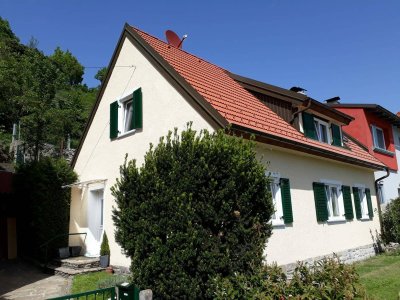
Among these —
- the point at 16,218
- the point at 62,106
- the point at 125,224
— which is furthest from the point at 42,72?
the point at 125,224

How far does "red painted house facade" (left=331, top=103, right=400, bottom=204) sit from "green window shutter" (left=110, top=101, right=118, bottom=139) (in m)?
12.7

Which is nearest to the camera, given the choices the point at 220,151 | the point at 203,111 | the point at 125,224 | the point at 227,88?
the point at 220,151

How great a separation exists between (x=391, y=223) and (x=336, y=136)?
4.81 metres

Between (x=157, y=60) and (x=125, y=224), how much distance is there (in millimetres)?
5682

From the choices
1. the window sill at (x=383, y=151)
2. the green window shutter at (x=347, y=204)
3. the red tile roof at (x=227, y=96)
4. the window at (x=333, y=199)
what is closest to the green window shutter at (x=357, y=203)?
the green window shutter at (x=347, y=204)

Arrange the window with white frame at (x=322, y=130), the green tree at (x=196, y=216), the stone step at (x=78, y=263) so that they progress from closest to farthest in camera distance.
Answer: the green tree at (x=196, y=216), the stone step at (x=78, y=263), the window with white frame at (x=322, y=130)

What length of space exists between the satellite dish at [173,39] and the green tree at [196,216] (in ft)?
30.6

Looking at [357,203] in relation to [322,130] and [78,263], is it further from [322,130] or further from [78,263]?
[78,263]

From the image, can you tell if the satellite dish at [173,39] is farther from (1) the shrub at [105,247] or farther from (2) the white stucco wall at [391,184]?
(2) the white stucco wall at [391,184]

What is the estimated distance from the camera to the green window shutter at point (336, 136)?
1518cm

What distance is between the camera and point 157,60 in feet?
36.2

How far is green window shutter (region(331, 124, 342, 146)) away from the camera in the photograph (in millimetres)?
15181

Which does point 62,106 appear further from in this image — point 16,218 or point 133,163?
point 133,163

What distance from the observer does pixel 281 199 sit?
10.6 metres
